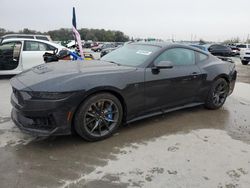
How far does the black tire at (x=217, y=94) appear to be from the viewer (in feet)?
16.6

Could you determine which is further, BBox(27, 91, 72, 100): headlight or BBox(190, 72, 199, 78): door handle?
BBox(190, 72, 199, 78): door handle

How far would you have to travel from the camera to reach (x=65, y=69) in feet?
12.0

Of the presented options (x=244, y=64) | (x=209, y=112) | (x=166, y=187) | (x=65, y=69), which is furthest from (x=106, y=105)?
(x=244, y=64)

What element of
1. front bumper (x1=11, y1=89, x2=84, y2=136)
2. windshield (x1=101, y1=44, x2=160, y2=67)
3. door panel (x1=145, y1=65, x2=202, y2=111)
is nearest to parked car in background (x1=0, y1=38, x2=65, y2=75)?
windshield (x1=101, y1=44, x2=160, y2=67)

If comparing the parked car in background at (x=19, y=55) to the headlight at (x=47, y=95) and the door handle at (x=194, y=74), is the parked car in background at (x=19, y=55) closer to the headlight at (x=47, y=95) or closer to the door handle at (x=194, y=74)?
the headlight at (x=47, y=95)

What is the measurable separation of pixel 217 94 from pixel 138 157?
2834mm

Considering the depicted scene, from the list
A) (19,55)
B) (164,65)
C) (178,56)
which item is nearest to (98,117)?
(164,65)

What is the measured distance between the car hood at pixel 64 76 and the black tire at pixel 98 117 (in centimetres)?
28

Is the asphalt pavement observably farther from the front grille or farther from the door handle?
the door handle

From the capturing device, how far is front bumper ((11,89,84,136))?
310 cm

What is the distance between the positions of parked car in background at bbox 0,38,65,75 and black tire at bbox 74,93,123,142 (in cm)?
554

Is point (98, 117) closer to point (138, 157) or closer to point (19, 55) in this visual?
point (138, 157)

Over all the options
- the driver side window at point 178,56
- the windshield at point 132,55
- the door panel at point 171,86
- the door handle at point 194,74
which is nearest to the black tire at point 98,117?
the door panel at point 171,86

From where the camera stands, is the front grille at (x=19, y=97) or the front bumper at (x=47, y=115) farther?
the front grille at (x=19, y=97)
